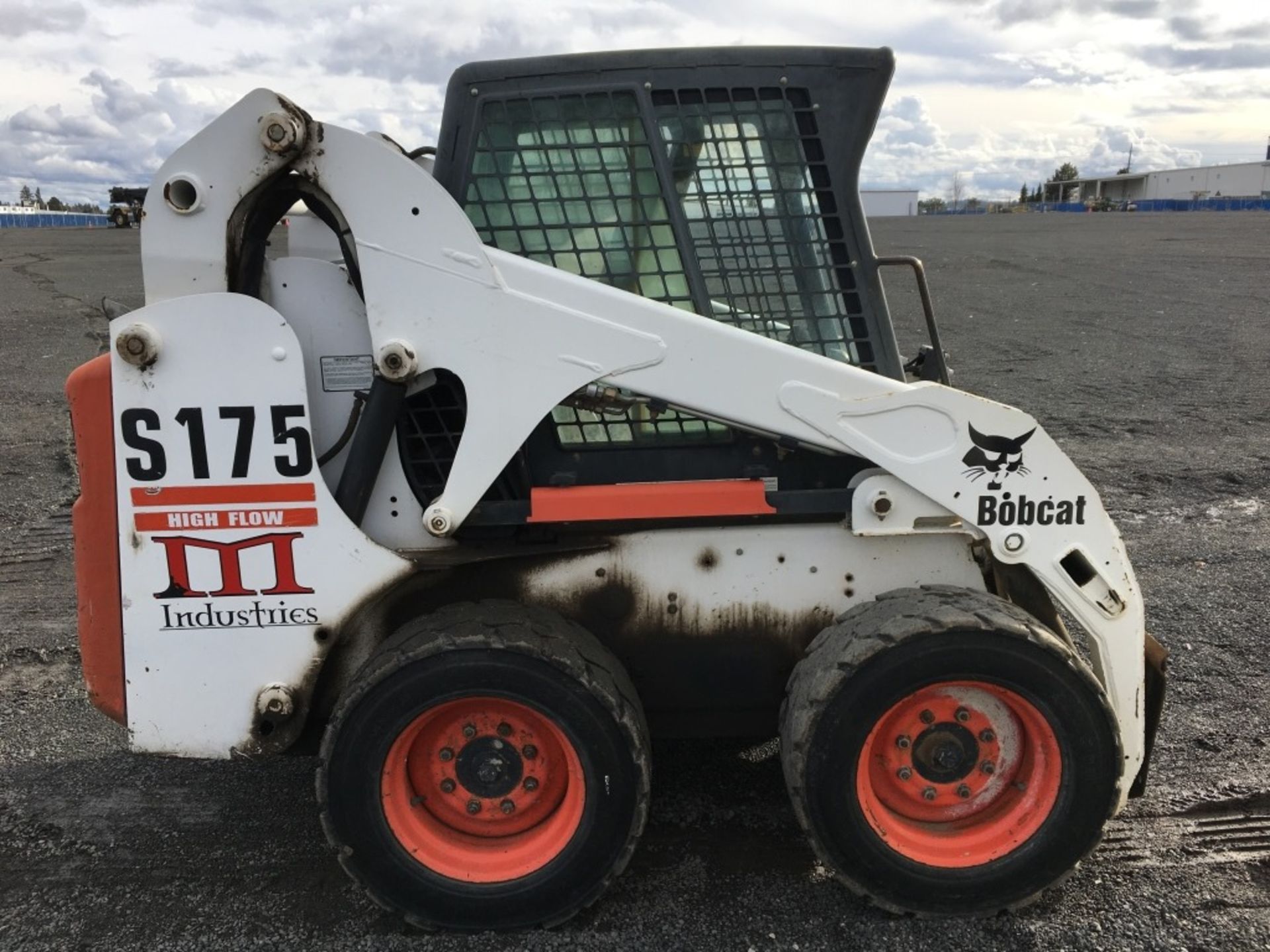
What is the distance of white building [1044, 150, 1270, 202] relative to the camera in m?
84.8

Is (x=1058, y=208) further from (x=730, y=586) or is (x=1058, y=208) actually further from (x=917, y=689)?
(x=917, y=689)

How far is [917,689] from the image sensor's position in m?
2.63

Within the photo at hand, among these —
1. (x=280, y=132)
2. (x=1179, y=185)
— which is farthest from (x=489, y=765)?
(x=1179, y=185)

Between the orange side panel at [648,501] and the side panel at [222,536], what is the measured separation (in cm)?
46

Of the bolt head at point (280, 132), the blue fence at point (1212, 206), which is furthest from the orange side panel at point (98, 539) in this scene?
the blue fence at point (1212, 206)

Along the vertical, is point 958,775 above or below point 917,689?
below

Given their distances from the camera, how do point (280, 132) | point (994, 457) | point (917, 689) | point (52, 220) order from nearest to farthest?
1. point (280, 132)
2. point (917, 689)
3. point (994, 457)
4. point (52, 220)

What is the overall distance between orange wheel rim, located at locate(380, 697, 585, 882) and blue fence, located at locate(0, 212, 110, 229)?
8105 centimetres

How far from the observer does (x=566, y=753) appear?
2725 millimetres

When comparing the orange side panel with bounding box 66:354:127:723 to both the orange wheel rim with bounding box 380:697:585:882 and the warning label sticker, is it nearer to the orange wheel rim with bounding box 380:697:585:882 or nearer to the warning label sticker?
the warning label sticker

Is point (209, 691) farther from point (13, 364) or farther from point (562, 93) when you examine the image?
point (13, 364)

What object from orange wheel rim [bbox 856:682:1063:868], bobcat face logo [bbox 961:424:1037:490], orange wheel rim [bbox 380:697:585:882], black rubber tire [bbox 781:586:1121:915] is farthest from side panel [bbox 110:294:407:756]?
bobcat face logo [bbox 961:424:1037:490]

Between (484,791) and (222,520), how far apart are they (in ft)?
3.47

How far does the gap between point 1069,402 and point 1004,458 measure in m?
6.69
